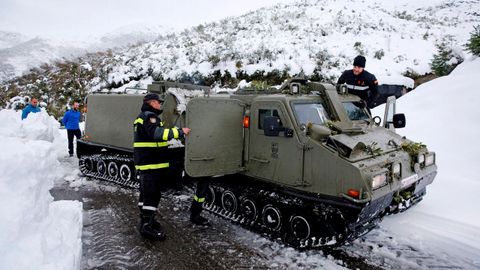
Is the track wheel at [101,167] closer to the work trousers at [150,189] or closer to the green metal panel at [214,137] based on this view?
the work trousers at [150,189]

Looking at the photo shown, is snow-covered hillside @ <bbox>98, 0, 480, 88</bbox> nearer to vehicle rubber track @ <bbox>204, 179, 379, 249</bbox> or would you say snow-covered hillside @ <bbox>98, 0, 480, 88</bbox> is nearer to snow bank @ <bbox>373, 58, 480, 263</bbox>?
snow bank @ <bbox>373, 58, 480, 263</bbox>

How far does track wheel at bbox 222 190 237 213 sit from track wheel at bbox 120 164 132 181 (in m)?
2.93

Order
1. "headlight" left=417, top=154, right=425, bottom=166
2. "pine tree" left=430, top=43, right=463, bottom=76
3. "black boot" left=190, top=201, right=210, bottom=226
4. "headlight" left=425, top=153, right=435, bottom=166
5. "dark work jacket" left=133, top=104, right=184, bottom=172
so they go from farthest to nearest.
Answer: "pine tree" left=430, top=43, right=463, bottom=76
"black boot" left=190, top=201, right=210, bottom=226
"headlight" left=425, top=153, right=435, bottom=166
"headlight" left=417, top=154, right=425, bottom=166
"dark work jacket" left=133, top=104, right=184, bottom=172

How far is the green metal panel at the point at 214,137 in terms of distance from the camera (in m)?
5.27

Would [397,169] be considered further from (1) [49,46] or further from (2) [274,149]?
(1) [49,46]

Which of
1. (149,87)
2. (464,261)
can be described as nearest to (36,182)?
(149,87)

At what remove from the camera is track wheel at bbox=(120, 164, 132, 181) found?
8.07 metres

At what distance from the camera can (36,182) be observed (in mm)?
3436

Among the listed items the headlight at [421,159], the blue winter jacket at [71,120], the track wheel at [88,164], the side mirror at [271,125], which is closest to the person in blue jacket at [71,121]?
the blue winter jacket at [71,120]

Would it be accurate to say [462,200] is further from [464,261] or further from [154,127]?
[154,127]

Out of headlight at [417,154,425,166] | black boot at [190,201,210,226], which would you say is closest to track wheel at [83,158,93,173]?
black boot at [190,201,210,226]

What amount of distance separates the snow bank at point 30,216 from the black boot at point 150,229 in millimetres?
1152

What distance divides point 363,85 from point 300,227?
3.32 metres

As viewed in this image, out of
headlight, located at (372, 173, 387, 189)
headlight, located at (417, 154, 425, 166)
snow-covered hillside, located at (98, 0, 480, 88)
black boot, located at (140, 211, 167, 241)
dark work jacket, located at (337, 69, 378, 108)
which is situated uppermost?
snow-covered hillside, located at (98, 0, 480, 88)
